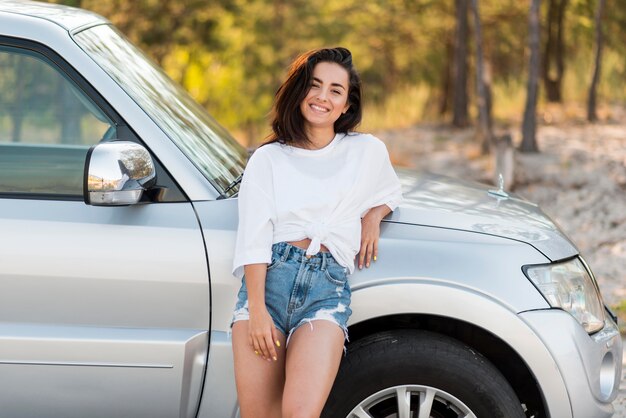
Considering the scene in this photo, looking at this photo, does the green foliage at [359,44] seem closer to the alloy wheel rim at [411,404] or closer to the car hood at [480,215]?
the car hood at [480,215]

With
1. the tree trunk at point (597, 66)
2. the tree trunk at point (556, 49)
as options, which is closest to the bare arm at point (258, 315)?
the tree trunk at point (597, 66)

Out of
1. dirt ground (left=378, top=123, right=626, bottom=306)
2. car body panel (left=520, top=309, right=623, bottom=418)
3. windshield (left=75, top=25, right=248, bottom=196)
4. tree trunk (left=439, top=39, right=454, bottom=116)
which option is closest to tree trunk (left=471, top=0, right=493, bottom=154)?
dirt ground (left=378, top=123, right=626, bottom=306)

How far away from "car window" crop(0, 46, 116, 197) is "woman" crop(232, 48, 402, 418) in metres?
0.62

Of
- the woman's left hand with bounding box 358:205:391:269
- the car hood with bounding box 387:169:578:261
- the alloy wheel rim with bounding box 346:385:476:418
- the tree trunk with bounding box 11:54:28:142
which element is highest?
the tree trunk with bounding box 11:54:28:142

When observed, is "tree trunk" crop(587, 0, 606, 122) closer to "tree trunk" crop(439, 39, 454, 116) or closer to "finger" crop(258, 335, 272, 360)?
"tree trunk" crop(439, 39, 454, 116)

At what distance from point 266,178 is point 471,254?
704 mm

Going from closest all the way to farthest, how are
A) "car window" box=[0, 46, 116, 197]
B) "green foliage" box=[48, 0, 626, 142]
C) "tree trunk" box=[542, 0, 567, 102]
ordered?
1. "car window" box=[0, 46, 116, 197]
2. "tree trunk" box=[542, 0, 567, 102]
3. "green foliage" box=[48, 0, 626, 142]

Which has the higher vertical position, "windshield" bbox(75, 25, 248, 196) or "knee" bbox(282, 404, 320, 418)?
"windshield" bbox(75, 25, 248, 196)

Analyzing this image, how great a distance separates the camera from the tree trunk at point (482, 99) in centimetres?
1117

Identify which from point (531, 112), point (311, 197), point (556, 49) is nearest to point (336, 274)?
point (311, 197)

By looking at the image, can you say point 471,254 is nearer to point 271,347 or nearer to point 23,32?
point 271,347

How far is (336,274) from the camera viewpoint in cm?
337

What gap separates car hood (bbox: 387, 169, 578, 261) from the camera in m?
3.61

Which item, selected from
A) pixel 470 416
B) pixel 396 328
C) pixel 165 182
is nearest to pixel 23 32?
pixel 165 182
